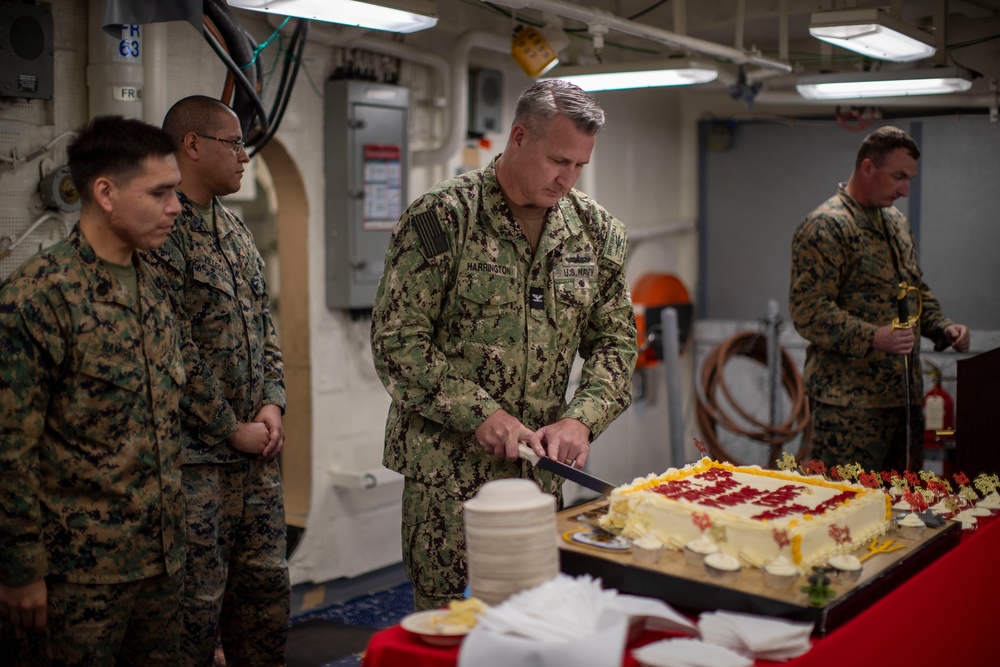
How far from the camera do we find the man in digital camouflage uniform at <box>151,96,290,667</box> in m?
3.16

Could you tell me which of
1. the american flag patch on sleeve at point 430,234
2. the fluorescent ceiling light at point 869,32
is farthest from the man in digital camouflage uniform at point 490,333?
the fluorescent ceiling light at point 869,32

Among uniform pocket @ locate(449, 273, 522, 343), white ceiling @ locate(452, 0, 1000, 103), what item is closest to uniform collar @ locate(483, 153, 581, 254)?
uniform pocket @ locate(449, 273, 522, 343)

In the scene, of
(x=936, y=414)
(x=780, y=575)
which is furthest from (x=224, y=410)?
(x=936, y=414)

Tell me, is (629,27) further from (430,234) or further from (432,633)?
(432,633)

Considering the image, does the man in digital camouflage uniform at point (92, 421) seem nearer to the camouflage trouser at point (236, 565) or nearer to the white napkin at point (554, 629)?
the camouflage trouser at point (236, 565)

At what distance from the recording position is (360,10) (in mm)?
3607

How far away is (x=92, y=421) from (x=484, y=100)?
13.0ft

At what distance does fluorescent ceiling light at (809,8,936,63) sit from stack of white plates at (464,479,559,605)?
3286mm

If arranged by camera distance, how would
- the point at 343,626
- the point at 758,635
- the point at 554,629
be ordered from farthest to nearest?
the point at 343,626
the point at 758,635
the point at 554,629

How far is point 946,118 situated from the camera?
6.88 m

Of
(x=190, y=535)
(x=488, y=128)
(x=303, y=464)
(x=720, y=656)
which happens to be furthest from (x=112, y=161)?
(x=488, y=128)

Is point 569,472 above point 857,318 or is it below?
below

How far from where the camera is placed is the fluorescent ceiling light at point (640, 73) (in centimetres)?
501

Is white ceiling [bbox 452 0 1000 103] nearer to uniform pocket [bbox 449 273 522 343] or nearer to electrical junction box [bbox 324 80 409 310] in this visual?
electrical junction box [bbox 324 80 409 310]
